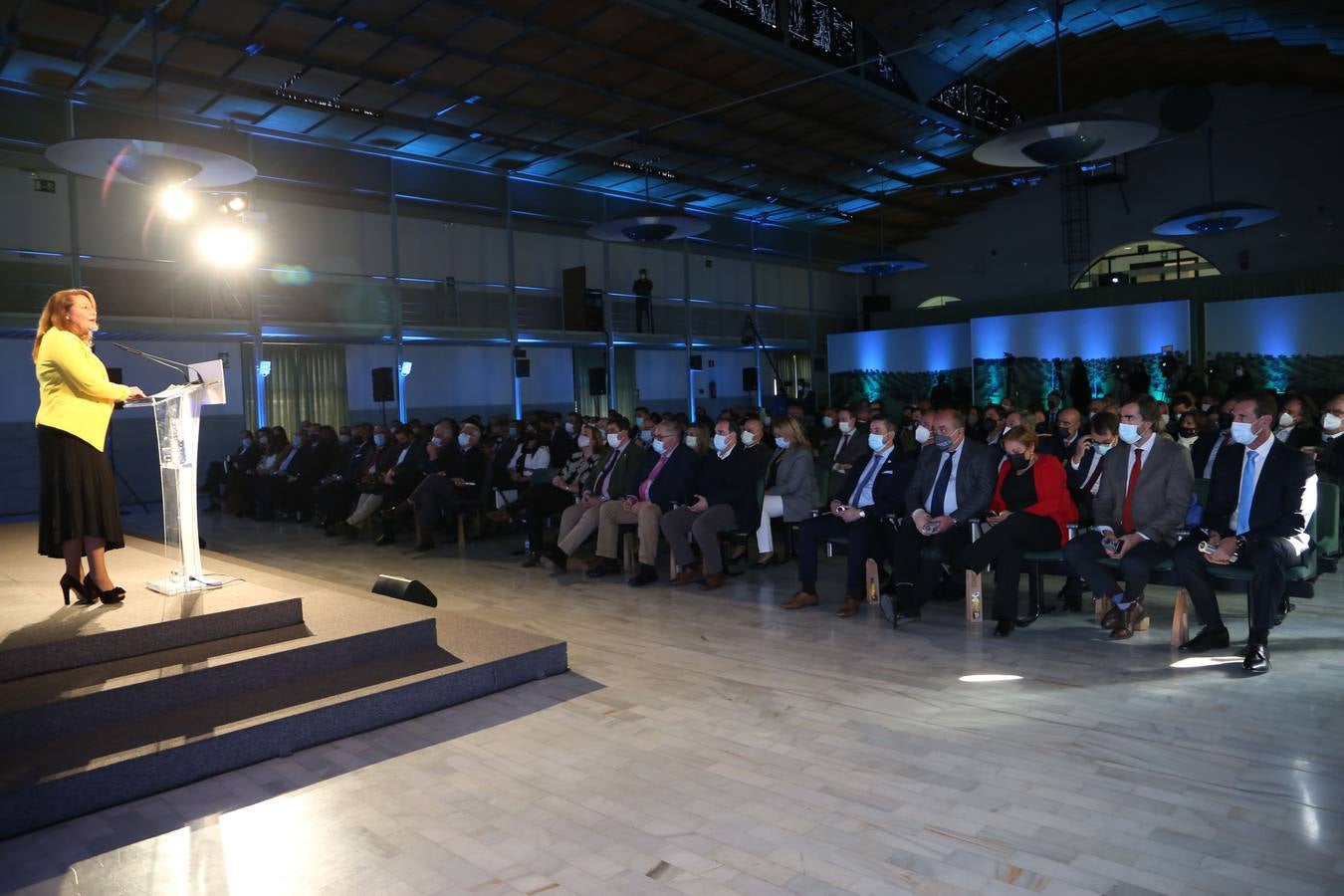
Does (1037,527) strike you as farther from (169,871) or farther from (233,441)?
(233,441)

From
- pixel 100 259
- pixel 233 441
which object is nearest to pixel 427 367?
pixel 233 441

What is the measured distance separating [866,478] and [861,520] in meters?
0.41

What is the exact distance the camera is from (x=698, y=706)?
3.70 m

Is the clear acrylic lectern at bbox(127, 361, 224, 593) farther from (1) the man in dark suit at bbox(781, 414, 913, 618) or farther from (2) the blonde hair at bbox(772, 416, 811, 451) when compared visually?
(2) the blonde hair at bbox(772, 416, 811, 451)

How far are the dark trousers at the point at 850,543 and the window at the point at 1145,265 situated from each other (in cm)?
1598

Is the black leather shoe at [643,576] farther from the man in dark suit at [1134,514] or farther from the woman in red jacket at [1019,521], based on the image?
the man in dark suit at [1134,514]

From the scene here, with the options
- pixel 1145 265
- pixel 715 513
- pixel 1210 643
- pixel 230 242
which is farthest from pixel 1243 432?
pixel 1145 265

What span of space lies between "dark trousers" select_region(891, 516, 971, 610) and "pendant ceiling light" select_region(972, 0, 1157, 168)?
3643 mm

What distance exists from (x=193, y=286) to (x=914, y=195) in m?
14.3

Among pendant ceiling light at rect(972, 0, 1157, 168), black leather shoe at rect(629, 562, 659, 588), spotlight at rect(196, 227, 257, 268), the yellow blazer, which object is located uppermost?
pendant ceiling light at rect(972, 0, 1157, 168)

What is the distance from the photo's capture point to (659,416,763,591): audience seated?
6.15 m

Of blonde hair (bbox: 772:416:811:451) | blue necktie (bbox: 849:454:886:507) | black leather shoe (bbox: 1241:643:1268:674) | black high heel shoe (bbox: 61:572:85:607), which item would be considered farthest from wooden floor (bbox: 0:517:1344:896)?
→ blonde hair (bbox: 772:416:811:451)

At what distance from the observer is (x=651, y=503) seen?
21.1 ft

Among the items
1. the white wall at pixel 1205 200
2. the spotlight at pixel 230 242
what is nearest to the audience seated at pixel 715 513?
the spotlight at pixel 230 242
